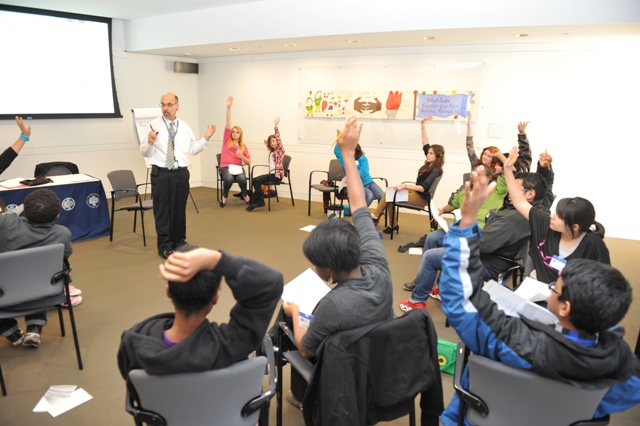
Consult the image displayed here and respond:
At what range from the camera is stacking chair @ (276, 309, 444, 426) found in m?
1.50

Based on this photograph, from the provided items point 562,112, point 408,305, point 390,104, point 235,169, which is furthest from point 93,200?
point 562,112

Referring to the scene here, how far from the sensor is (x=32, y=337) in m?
2.75

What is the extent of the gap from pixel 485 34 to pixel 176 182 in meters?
3.85

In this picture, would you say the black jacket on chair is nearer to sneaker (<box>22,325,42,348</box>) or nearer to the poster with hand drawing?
sneaker (<box>22,325,42,348</box>)

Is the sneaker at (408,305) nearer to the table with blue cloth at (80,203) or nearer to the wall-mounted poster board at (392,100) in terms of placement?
the wall-mounted poster board at (392,100)

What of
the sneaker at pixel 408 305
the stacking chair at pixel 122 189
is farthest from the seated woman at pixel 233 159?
the sneaker at pixel 408 305

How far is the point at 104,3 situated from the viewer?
5.71 metres

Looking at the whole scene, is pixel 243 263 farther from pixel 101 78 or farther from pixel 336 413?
pixel 101 78

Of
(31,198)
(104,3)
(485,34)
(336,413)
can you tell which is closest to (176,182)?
(31,198)

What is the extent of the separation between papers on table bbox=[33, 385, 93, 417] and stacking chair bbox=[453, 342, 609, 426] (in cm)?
198

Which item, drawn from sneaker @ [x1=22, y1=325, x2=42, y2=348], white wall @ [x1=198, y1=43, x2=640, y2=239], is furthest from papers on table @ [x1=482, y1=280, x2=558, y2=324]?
white wall @ [x1=198, y1=43, x2=640, y2=239]

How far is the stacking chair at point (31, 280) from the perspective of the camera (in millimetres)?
2217

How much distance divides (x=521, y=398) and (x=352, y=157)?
3.65 feet

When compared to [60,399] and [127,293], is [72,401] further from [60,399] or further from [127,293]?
[127,293]
